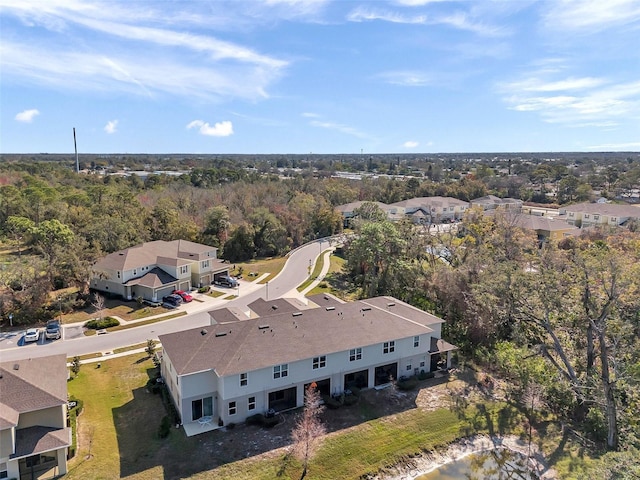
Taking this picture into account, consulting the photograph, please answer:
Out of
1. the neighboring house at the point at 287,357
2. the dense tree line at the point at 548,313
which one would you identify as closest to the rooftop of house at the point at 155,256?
the neighboring house at the point at 287,357

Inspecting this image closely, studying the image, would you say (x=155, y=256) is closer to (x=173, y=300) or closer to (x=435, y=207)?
(x=173, y=300)

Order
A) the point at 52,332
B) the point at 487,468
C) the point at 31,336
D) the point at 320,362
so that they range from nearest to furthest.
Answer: the point at 487,468, the point at 320,362, the point at 31,336, the point at 52,332

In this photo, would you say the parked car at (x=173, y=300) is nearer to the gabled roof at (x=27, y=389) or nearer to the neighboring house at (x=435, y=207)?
the gabled roof at (x=27, y=389)

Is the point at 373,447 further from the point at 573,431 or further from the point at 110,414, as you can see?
the point at 110,414

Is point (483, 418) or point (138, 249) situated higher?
point (138, 249)

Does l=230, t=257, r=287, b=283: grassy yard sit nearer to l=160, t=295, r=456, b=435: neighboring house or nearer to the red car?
the red car

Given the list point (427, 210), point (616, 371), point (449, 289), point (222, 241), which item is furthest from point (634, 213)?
point (222, 241)

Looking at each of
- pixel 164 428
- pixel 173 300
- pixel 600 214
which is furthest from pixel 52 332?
pixel 600 214

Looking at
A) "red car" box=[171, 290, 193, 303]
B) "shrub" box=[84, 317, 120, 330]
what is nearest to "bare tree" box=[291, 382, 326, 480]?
"shrub" box=[84, 317, 120, 330]
